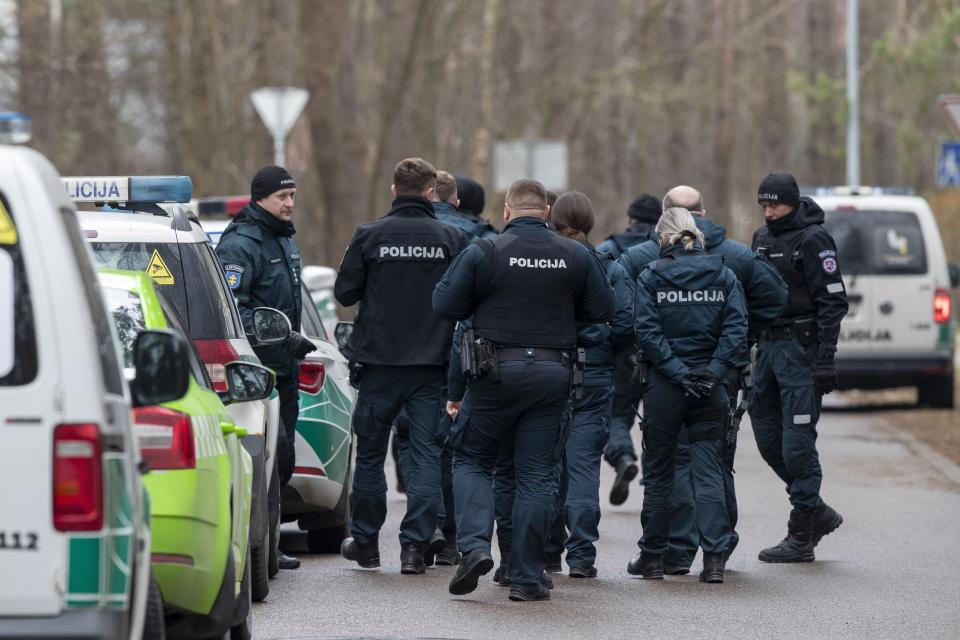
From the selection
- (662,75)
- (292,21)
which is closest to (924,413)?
(292,21)

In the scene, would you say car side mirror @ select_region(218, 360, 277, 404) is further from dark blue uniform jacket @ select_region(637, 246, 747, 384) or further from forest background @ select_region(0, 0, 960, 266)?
forest background @ select_region(0, 0, 960, 266)

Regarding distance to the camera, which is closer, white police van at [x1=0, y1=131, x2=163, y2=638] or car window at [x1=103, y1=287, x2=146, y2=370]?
white police van at [x1=0, y1=131, x2=163, y2=638]

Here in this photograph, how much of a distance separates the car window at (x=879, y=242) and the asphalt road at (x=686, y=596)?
677 centimetres

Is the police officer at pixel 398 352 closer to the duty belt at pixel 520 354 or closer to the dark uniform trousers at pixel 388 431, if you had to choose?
the dark uniform trousers at pixel 388 431

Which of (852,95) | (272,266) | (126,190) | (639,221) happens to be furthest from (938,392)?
(852,95)

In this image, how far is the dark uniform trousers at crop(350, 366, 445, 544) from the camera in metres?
9.35

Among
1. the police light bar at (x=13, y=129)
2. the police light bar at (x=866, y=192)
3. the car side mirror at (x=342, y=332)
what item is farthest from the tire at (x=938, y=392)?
the police light bar at (x=13, y=129)

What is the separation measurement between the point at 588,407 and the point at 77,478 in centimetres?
518

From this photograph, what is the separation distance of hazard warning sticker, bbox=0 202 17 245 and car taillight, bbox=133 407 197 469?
3.83 ft

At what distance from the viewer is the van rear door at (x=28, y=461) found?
459 cm

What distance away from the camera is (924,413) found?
19562 millimetres

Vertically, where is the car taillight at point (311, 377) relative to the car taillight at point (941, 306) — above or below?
above

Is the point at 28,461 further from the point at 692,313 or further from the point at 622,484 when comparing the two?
the point at 622,484

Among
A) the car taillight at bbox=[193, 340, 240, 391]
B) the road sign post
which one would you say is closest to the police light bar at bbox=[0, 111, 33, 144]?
the car taillight at bbox=[193, 340, 240, 391]
